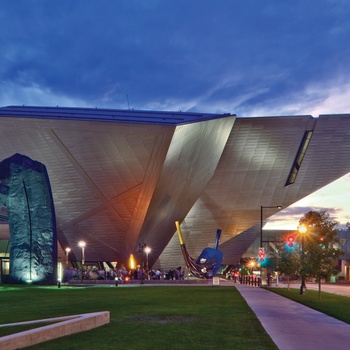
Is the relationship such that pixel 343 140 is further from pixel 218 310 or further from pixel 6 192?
pixel 218 310

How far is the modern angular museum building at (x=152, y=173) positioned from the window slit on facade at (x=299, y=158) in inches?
4.3

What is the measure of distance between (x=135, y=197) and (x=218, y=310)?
28492 millimetres

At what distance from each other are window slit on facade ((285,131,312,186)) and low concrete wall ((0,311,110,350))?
3681 cm

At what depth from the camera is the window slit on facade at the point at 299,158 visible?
45422mm

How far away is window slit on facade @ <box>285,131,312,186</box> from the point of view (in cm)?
4542

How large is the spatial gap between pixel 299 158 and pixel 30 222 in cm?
2649

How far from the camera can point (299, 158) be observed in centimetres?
4762

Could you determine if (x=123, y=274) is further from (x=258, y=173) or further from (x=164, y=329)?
(x=164, y=329)

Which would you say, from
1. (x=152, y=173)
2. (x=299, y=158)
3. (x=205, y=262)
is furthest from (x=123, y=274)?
(x=299, y=158)

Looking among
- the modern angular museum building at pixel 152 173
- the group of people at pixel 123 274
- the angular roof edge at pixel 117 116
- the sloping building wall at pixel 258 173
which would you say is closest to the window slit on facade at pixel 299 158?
the modern angular museum building at pixel 152 173

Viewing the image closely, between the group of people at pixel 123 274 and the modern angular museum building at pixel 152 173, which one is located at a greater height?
the modern angular museum building at pixel 152 173

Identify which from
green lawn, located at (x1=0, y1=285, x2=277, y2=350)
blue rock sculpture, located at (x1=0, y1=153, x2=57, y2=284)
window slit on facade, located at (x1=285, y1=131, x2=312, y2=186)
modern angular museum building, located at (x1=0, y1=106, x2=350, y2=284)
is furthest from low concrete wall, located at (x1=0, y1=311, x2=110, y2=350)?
window slit on facade, located at (x1=285, y1=131, x2=312, y2=186)

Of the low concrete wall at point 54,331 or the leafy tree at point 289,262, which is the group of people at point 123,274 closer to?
the leafy tree at point 289,262

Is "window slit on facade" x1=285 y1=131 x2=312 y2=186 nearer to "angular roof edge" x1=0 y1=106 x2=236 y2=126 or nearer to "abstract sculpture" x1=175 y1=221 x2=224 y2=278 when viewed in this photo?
"angular roof edge" x1=0 y1=106 x2=236 y2=126
